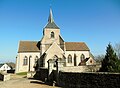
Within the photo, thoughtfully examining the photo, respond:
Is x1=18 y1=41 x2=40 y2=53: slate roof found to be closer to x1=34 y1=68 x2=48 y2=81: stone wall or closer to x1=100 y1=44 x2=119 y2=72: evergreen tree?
x1=34 y1=68 x2=48 y2=81: stone wall

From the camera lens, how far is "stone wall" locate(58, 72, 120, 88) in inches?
474

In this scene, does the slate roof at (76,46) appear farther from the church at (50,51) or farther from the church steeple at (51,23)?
the church steeple at (51,23)

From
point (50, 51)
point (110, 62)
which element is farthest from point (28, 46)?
point (110, 62)

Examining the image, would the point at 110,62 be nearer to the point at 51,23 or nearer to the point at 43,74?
the point at 43,74

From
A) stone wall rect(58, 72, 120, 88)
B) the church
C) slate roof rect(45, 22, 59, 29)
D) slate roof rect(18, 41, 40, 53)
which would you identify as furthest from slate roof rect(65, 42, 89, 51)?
stone wall rect(58, 72, 120, 88)

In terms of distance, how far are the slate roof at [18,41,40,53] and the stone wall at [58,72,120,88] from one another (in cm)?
3039

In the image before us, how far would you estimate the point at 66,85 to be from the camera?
668 inches

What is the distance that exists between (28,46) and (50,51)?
8.68 m

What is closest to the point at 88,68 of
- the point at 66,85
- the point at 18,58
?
the point at 66,85

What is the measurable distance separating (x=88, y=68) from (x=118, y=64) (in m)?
9.01

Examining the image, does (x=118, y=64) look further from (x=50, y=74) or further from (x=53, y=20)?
(x=53, y=20)

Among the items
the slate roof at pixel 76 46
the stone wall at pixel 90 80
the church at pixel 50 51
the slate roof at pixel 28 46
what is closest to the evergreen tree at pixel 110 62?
the stone wall at pixel 90 80

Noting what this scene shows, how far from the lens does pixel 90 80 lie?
13859mm

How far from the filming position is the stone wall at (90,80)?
12036mm
